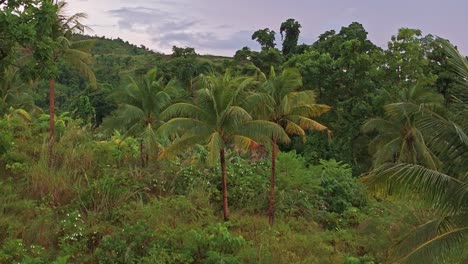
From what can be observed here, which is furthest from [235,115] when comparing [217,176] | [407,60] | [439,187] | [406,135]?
[407,60]

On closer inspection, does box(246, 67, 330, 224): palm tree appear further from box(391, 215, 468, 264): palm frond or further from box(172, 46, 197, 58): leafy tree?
box(172, 46, 197, 58): leafy tree

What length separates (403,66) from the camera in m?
25.9

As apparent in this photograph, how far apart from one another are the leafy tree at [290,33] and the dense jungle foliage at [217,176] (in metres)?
14.3

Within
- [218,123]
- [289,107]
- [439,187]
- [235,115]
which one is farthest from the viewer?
[289,107]

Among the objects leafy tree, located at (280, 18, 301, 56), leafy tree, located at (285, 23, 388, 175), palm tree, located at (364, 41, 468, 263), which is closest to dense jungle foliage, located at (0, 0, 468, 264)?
palm tree, located at (364, 41, 468, 263)

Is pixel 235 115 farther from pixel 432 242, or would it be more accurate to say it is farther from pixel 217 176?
pixel 432 242

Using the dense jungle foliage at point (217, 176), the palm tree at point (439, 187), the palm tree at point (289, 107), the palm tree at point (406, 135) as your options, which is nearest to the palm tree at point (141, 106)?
the dense jungle foliage at point (217, 176)

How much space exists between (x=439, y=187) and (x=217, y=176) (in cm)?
1150

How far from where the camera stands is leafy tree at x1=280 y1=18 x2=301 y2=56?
3884 cm

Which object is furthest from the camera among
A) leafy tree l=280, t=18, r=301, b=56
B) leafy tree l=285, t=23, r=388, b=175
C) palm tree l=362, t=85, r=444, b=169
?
leafy tree l=280, t=18, r=301, b=56

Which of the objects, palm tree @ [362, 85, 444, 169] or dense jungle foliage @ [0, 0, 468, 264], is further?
palm tree @ [362, 85, 444, 169]

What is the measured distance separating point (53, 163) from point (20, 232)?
4170mm

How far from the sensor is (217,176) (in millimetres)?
18812

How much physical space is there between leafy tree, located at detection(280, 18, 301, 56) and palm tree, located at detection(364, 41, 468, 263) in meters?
30.6
